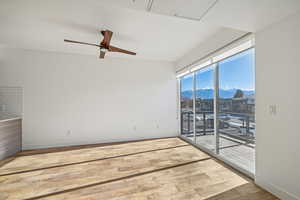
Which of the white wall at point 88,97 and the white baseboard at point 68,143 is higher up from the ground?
the white wall at point 88,97

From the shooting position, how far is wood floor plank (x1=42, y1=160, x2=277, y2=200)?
1.73m

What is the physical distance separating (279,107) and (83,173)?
3.16 meters

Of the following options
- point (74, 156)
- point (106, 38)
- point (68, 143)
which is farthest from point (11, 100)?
point (106, 38)

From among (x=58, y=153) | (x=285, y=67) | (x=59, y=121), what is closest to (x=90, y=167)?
(x=58, y=153)

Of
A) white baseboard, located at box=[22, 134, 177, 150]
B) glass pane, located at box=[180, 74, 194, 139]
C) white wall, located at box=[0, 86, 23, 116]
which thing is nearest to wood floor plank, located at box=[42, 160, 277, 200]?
glass pane, located at box=[180, 74, 194, 139]

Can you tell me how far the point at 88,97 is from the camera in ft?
13.0

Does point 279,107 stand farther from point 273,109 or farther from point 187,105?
point 187,105

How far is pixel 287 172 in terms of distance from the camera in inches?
63.2

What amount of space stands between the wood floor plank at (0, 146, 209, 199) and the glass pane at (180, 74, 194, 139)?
4.05 feet

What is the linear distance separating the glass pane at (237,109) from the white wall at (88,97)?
199cm

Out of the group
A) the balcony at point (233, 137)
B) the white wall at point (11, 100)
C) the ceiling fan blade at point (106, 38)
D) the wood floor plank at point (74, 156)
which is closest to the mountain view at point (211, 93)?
the balcony at point (233, 137)

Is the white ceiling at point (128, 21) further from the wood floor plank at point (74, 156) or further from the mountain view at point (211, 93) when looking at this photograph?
the wood floor plank at point (74, 156)

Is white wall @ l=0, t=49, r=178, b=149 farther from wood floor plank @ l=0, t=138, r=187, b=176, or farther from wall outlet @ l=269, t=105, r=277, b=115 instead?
wall outlet @ l=269, t=105, r=277, b=115

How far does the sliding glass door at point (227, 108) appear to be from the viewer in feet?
7.66
